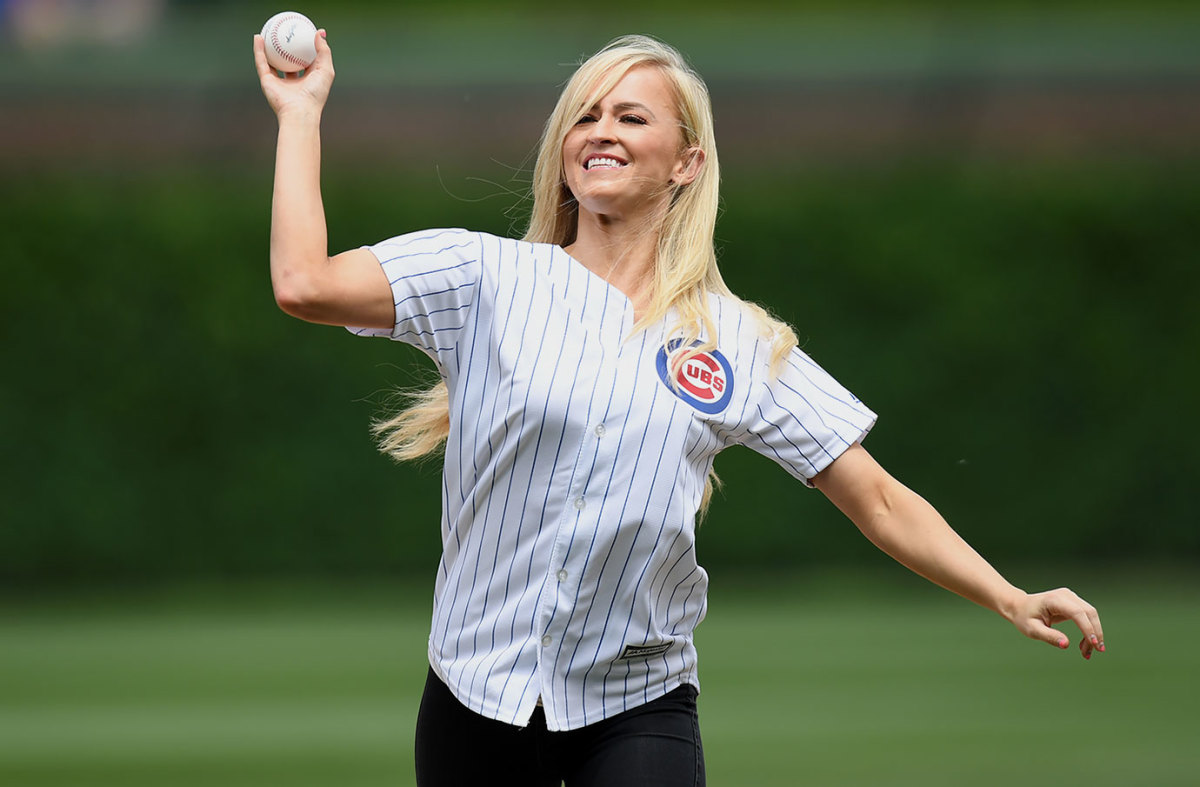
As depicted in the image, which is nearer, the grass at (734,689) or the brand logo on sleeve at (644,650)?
the brand logo on sleeve at (644,650)

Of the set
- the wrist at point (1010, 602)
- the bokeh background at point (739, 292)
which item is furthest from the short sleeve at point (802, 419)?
the bokeh background at point (739, 292)

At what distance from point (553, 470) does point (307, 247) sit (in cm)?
66

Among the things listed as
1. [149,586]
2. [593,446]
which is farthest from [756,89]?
[593,446]

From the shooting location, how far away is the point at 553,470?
129 inches

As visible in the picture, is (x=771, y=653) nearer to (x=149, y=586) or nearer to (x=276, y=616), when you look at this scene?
(x=276, y=616)

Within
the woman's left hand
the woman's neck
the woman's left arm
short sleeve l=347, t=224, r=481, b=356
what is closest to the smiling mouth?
the woman's neck

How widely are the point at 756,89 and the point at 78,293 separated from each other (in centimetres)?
678

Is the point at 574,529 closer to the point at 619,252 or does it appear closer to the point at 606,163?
the point at 619,252

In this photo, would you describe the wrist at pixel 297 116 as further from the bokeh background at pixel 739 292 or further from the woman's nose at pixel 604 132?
the bokeh background at pixel 739 292

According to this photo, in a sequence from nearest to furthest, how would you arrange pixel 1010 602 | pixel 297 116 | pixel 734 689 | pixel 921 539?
pixel 297 116 < pixel 1010 602 < pixel 921 539 < pixel 734 689

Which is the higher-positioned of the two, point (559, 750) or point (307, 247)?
point (307, 247)

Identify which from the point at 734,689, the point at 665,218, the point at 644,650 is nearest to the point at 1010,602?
the point at 644,650

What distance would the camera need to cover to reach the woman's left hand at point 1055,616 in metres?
3.35

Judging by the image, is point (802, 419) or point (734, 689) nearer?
point (802, 419)
